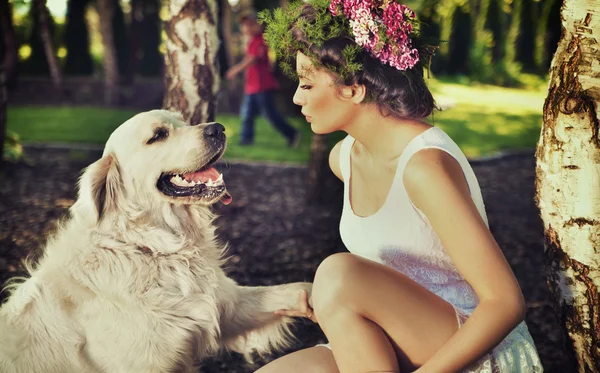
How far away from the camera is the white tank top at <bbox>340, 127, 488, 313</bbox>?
2260mm

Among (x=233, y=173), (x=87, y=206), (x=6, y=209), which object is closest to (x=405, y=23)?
(x=87, y=206)

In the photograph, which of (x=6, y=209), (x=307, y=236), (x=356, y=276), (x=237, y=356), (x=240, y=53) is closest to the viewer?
(x=356, y=276)

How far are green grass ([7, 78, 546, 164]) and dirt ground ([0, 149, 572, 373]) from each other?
978mm

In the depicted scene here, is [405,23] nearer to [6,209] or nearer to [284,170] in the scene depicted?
[6,209]

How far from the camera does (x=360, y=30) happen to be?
2.43 m

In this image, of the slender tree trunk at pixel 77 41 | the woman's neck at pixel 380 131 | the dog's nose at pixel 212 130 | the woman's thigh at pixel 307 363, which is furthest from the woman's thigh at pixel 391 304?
the slender tree trunk at pixel 77 41

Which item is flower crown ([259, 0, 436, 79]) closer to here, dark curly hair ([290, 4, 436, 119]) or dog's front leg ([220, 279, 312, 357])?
dark curly hair ([290, 4, 436, 119])

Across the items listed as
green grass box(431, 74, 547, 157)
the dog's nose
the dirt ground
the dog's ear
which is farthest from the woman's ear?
green grass box(431, 74, 547, 157)

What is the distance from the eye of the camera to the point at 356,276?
219cm

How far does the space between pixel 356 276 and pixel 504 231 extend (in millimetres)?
4285

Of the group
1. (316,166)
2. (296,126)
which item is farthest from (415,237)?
(296,126)

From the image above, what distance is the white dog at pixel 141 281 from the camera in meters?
2.67

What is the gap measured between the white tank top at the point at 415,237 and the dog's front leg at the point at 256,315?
0.62 m

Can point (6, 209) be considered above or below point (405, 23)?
below
